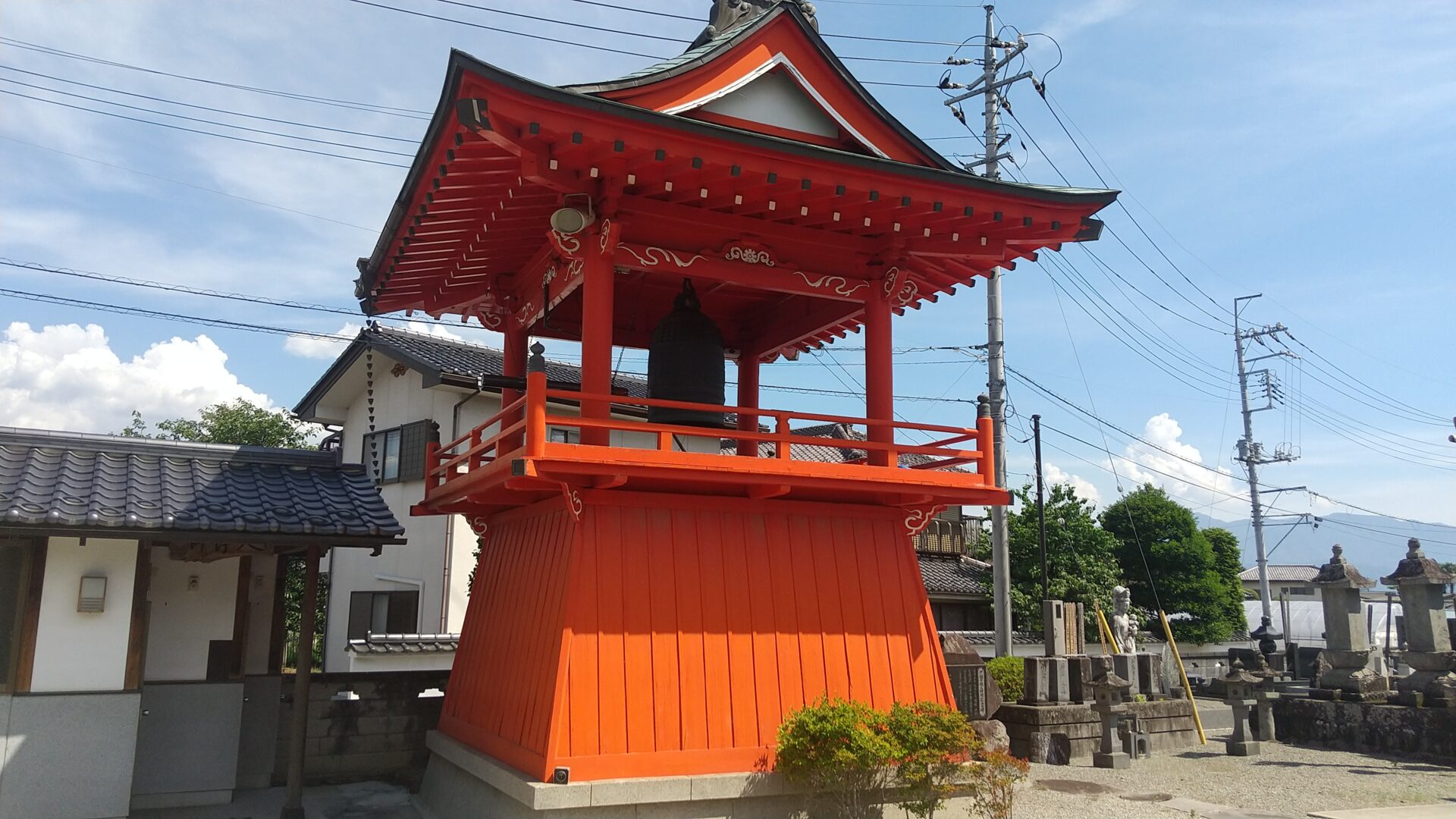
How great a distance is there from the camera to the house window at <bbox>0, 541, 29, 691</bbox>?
9953 mm

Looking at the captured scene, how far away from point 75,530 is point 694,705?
665cm

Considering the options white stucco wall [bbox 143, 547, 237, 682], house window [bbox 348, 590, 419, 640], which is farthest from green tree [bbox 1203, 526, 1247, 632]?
white stucco wall [bbox 143, 547, 237, 682]

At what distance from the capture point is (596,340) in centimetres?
Result: 1027

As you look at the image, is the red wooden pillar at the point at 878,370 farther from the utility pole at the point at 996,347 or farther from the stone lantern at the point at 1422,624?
the stone lantern at the point at 1422,624

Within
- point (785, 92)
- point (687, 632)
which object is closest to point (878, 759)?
point (687, 632)

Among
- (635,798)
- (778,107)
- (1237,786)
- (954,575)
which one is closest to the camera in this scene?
(635,798)

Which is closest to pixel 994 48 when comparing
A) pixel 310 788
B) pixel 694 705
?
pixel 694 705

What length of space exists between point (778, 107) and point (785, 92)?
0.75ft

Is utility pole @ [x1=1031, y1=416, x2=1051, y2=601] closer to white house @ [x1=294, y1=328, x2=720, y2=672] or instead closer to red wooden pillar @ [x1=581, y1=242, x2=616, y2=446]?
white house @ [x1=294, y1=328, x2=720, y2=672]

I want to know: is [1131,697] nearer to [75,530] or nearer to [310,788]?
[310,788]

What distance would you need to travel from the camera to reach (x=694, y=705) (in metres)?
9.77

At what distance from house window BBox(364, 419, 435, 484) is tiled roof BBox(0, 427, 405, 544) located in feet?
30.1

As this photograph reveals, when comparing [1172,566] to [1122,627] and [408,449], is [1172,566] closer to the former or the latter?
[1122,627]

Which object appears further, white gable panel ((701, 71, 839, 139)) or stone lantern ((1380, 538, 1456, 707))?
stone lantern ((1380, 538, 1456, 707))
